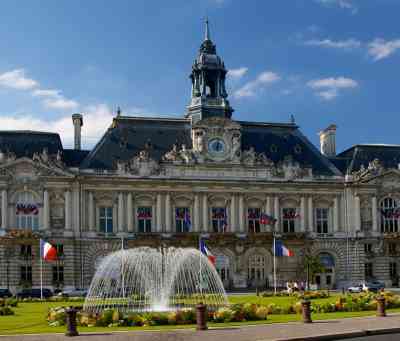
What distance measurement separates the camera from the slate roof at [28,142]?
73.4 metres

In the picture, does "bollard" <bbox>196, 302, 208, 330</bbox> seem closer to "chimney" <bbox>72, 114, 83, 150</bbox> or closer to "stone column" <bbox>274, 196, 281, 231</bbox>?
"stone column" <bbox>274, 196, 281, 231</bbox>

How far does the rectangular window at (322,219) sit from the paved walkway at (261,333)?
49.2 metres

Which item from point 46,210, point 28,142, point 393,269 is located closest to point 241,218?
point 393,269

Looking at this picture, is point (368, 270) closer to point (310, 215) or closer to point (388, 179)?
point (310, 215)

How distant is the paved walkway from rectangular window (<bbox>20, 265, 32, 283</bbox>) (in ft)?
146

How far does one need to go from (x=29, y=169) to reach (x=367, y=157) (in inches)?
1463

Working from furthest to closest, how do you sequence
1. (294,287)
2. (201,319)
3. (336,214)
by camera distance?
(336,214) → (294,287) → (201,319)

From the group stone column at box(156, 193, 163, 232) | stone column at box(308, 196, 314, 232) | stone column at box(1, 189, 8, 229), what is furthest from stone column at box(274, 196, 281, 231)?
stone column at box(1, 189, 8, 229)

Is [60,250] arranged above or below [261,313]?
above

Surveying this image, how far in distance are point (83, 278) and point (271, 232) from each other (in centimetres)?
1974

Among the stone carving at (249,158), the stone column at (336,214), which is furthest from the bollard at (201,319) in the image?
the stone column at (336,214)

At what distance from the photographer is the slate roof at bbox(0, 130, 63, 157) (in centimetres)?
7344

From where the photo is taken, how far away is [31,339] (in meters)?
25.8

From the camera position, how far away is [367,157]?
8269cm
